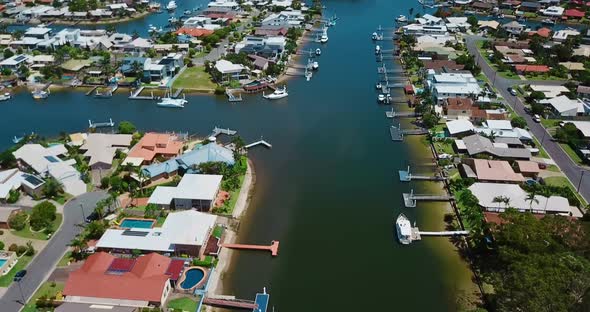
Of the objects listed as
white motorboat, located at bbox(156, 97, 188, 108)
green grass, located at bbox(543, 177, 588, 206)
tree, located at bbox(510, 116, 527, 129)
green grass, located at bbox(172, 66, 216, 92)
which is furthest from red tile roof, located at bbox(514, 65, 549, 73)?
white motorboat, located at bbox(156, 97, 188, 108)

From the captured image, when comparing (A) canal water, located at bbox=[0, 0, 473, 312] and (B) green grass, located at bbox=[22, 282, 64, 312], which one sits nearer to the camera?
(B) green grass, located at bbox=[22, 282, 64, 312]

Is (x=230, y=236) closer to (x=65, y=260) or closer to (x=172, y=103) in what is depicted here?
A: (x=65, y=260)

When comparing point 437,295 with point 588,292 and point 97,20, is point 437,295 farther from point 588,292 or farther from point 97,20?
point 97,20

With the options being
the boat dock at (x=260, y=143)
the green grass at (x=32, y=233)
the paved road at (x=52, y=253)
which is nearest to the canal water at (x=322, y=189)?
the boat dock at (x=260, y=143)

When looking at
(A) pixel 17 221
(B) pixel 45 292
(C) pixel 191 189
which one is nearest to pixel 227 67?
(C) pixel 191 189

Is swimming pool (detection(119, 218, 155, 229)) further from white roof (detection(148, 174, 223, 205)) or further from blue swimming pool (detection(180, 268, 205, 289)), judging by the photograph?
blue swimming pool (detection(180, 268, 205, 289))

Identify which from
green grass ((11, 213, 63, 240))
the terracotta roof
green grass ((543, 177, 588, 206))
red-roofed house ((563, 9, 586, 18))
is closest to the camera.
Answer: green grass ((11, 213, 63, 240))
